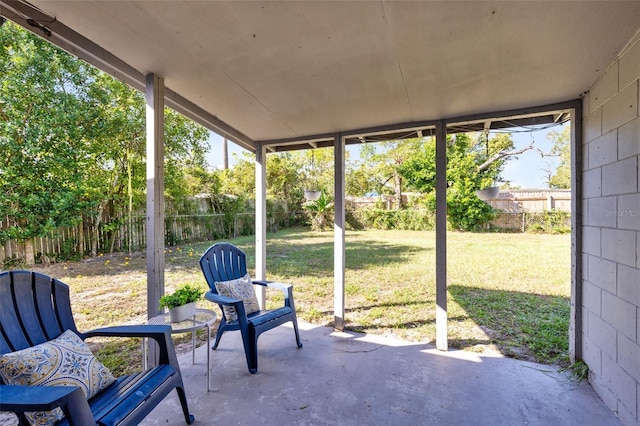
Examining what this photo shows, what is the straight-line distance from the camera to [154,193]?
2004 millimetres

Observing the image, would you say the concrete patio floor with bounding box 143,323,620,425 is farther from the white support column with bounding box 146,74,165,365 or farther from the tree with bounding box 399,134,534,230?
the tree with bounding box 399,134,534,230

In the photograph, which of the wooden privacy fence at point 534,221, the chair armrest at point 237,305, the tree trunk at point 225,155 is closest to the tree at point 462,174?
the wooden privacy fence at point 534,221

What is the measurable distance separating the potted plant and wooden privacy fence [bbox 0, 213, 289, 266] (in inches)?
172

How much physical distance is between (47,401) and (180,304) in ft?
3.22

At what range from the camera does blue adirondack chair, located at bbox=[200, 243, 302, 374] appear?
7.48ft

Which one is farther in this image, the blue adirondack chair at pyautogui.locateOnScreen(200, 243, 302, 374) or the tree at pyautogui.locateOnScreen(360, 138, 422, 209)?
the tree at pyautogui.locateOnScreen(360, 138, 422, 209)

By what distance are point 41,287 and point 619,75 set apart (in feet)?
11.7

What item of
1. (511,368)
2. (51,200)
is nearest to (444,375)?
(511,368)

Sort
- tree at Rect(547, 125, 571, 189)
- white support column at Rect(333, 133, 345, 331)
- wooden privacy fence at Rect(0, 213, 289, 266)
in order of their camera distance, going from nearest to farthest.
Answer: white support column at Rect(333, 133, 345, 331) → wooden privacy fence at Rect(0, 213, 289, 266) → tree at Rect(547, 125, 571, 189)

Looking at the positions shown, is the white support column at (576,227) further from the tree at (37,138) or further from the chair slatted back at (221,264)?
the tree at (37,138)

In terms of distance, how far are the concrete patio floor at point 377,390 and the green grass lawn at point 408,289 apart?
446 millimetres

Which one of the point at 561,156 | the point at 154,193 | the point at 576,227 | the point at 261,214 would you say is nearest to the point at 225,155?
the point at 261,214

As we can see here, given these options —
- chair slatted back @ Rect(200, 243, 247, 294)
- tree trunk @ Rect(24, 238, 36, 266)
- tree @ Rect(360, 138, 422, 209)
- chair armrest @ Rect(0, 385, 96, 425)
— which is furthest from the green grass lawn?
tree @ Rect(360, 138, 422, 209)

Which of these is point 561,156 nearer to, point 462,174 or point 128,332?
point 462,174
